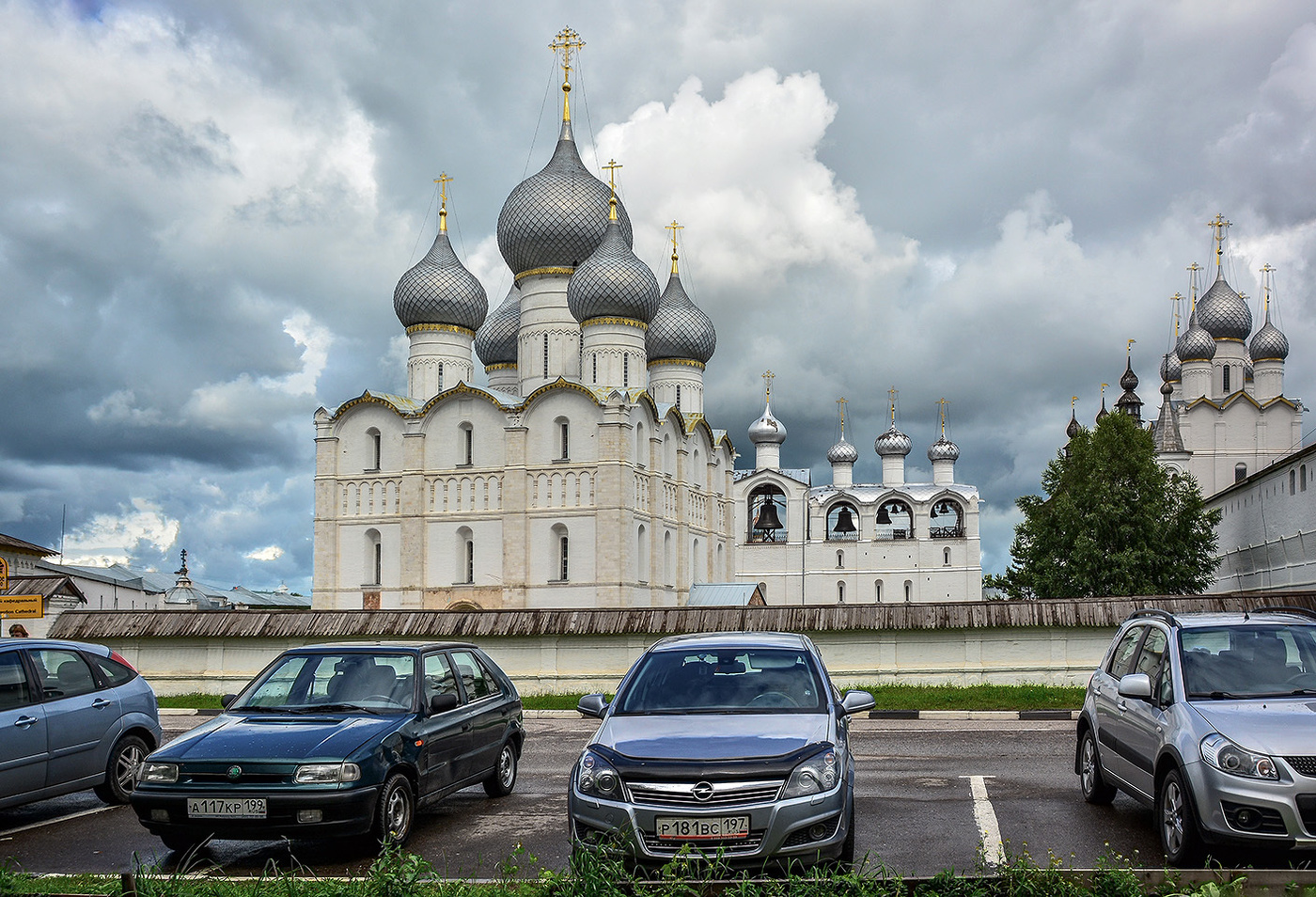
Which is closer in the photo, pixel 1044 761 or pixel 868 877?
pixel 868 877

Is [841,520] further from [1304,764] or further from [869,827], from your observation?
→ [1304,764]

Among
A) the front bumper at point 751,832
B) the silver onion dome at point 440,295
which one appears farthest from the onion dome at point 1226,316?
the front bumper at point 751,832

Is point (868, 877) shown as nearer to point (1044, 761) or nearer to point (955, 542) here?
point (1044, 761)

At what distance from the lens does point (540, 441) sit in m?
42.3

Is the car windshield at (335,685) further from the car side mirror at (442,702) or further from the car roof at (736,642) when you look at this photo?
the car roof at (736,642)

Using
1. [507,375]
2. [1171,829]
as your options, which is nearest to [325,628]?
[1171,829]

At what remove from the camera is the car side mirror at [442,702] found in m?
9.09

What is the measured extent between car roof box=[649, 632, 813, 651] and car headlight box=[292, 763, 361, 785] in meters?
2.18

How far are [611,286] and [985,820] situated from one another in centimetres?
→ 3635

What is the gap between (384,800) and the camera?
26.5 ft

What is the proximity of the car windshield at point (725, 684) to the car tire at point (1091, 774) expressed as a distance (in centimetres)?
284

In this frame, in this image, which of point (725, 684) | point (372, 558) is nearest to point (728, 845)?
point (725, 684)

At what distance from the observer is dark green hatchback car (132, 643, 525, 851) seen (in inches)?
304

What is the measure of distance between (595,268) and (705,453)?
34.7 ft
